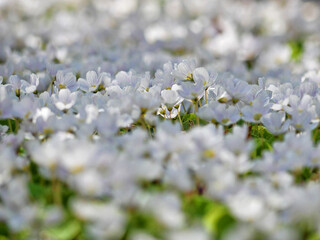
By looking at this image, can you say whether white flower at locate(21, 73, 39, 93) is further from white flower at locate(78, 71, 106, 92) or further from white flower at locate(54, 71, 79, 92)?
white flower at locate(78, 71, 106, 92)

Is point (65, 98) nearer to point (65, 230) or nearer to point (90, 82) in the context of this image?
point (90, 82)

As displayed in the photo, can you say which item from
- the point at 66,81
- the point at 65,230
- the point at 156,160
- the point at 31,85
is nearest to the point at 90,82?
the point at 66,81

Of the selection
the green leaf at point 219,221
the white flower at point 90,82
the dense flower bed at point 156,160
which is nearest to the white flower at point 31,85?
the dense flower bed at point 156,160

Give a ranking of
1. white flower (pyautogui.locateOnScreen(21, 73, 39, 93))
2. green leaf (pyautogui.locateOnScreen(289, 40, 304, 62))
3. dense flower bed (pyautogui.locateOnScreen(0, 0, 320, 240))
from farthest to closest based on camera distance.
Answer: green leaf (pyautogui.locateOnScreen(289, 40, 304, 62)) < white flower (pyautogui.locateOnScreen(21, 73, 39, 93)) < dense flower bed (pyautogui.locateOnScreen(0, 0, 320, 240))

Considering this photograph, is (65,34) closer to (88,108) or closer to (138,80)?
(138,80)

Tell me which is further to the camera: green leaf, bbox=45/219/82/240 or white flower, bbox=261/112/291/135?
white flower, bbox=261/112/291/135

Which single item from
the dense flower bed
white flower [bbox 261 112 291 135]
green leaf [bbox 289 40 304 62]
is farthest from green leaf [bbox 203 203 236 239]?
green leaf [bbox 289 40 304 62]

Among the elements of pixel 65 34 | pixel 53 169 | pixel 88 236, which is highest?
pixel 65 34

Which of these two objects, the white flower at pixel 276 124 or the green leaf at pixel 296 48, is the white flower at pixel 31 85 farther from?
the green leaf at pixel 296 48

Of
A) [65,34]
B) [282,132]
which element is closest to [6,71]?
[282,132]

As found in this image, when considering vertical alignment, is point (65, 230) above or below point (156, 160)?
below

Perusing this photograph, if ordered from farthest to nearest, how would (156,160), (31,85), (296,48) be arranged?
(296,48) < (31,85) < (156,160)
